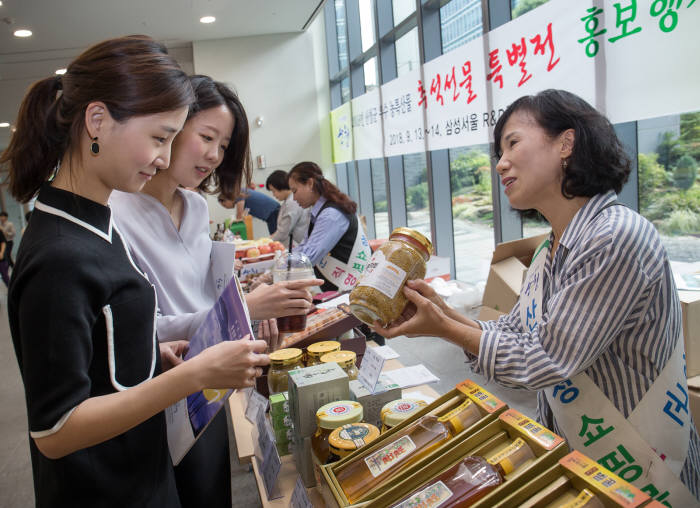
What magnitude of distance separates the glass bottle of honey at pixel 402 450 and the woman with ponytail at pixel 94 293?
26 centimetres

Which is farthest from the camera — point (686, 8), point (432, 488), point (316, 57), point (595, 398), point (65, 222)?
point (316, 57)

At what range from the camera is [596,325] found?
0.99 metres

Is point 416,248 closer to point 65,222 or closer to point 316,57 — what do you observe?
point 65,222

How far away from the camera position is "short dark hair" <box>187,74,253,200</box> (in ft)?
4.89

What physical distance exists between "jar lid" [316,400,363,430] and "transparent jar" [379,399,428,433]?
0.18 ft

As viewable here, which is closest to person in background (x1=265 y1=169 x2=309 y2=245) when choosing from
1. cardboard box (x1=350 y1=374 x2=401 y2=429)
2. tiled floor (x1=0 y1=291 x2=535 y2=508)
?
tiled floor (x1=0 y1=291 x2=535 y2=508)

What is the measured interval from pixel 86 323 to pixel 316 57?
8689 millimetres

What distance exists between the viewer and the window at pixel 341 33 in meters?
7.89

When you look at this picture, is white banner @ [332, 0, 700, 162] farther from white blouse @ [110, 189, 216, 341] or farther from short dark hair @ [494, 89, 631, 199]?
white blouse @ [110, 189, 216, 341]

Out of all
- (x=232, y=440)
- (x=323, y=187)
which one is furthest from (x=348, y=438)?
(x=323, y=187)

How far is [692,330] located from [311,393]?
169cm

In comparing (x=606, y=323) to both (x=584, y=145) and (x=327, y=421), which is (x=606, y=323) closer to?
(x=584, y=145)

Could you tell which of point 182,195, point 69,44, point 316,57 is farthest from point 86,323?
point 316,57

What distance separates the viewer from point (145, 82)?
0.91m
